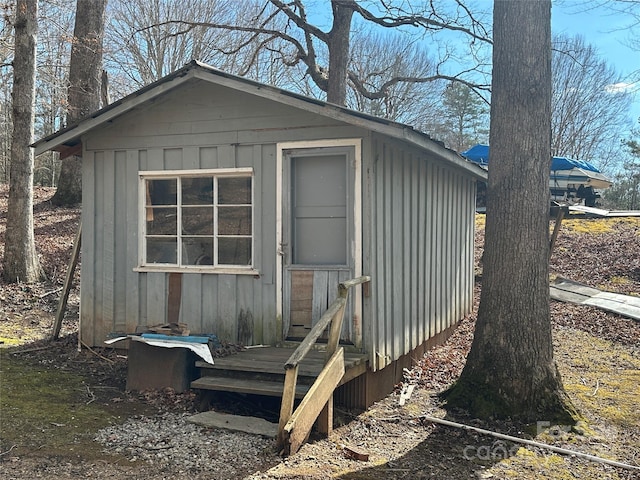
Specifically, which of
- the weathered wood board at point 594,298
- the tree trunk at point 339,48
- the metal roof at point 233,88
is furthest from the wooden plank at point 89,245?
the tree trunk at point 339,48

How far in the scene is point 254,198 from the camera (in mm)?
6141

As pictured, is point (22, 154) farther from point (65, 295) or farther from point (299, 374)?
point (299, 374)

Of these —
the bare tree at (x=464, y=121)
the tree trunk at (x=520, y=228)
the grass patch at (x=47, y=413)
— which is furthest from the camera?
the bare tree at (x=464, y=121)

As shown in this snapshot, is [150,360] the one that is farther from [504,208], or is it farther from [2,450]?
[504,208]

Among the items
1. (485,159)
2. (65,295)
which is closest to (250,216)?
(65,295)

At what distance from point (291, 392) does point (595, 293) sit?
8.68 metres

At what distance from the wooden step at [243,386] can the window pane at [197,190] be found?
6.57 ft

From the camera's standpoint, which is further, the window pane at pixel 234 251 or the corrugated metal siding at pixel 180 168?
the window pane at pixel 234 251

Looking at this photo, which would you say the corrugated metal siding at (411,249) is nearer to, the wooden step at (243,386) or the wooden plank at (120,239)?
the wooden step at (243,386)

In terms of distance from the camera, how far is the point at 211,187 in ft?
20.9

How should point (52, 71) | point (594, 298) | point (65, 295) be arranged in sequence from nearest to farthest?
point (65, 295), point (594, 298), point (52, 71)

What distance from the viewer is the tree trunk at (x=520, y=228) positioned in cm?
534

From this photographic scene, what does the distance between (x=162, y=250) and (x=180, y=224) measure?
40 cm

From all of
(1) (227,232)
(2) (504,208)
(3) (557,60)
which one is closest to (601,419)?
(2) (504,208)
